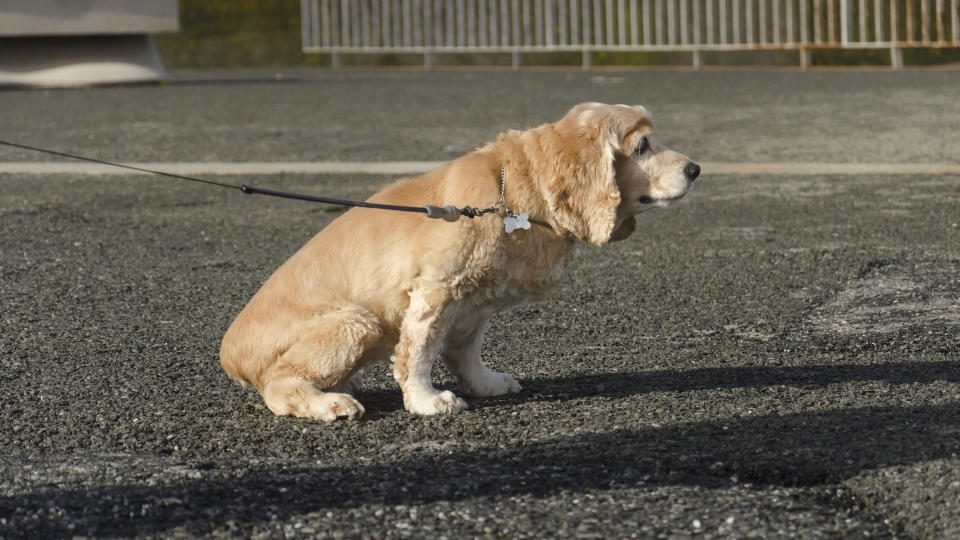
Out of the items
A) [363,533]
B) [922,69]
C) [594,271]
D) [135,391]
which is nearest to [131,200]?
[594,271]

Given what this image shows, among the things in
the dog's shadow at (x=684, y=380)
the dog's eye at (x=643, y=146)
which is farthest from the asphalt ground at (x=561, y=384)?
the dog's eye at (x=643, y=146)

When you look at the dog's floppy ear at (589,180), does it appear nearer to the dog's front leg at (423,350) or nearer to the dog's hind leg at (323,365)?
the dog's front leg at (423,350)

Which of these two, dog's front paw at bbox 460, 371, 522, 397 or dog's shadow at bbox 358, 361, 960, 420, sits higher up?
dog's front paw at bbox 460, 371, 522, 397

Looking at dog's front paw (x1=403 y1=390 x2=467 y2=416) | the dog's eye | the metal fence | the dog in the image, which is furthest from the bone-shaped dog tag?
the metal fence

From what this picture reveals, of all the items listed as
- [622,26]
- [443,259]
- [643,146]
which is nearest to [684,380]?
[643,146]

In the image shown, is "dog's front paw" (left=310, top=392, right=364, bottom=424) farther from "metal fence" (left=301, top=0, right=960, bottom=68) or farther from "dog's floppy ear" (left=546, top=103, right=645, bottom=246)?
"metal fence" (left=301, top=0, right=960, bottom=68)

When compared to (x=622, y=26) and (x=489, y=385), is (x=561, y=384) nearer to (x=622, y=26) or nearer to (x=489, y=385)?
Answer: (x=489, y=385)

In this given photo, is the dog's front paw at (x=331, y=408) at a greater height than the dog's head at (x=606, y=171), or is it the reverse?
the dog's head at (x=606, y=171)

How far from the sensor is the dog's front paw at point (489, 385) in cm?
482

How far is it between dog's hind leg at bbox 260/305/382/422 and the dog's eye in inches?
43.8

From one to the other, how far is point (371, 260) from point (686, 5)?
18.3m

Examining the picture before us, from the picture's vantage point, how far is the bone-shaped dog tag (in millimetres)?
4383

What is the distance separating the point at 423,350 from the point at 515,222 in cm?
55

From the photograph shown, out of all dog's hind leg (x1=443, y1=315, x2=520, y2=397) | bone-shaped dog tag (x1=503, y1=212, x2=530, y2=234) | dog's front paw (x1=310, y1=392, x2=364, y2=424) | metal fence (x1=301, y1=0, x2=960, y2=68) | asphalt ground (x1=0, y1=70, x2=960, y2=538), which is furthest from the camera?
metal fence (x1=301, y1=0, x2=960, y2=68)
